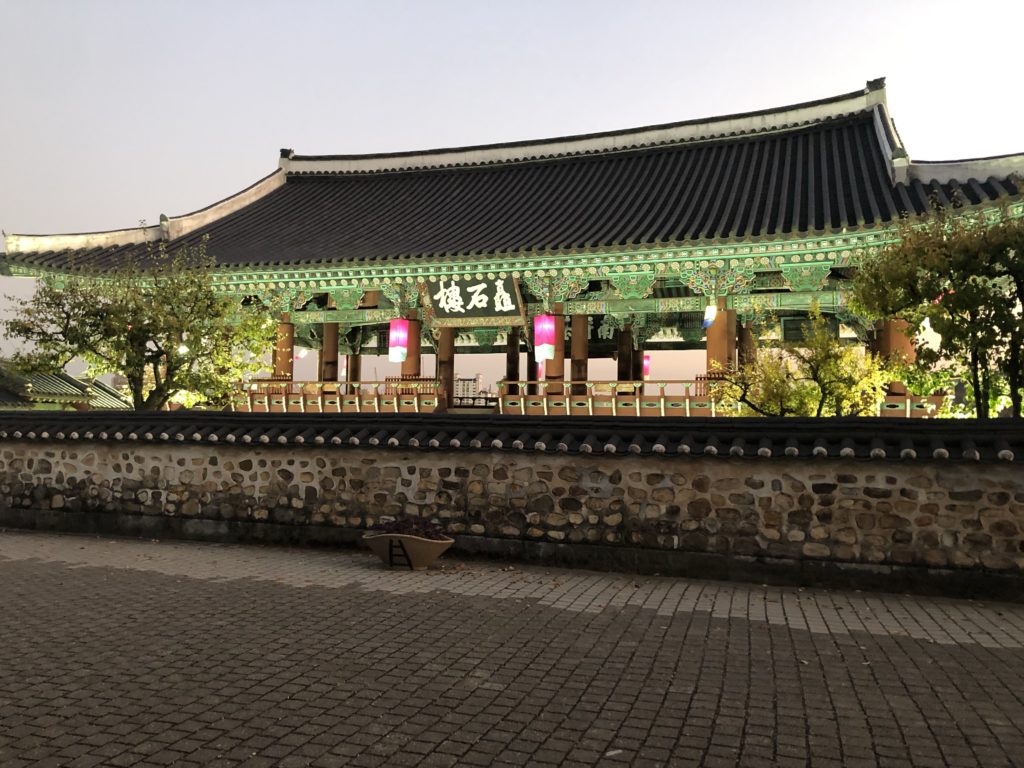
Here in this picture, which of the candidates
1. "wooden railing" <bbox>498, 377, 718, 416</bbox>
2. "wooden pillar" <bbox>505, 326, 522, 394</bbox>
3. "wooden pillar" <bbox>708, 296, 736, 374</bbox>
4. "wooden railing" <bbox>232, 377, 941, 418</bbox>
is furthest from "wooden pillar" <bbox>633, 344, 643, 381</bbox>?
"wooden pillar" <bbox>708, 296, 736, 374</bbox>

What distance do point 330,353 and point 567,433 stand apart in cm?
1248

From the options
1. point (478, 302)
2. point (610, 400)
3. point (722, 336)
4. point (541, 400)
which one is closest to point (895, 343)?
point (722, 336)

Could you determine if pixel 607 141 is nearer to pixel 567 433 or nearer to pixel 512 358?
pixel 512 358

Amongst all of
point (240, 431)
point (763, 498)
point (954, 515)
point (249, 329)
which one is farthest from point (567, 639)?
point (249, 329)

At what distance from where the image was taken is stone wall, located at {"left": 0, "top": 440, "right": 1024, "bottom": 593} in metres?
8.16

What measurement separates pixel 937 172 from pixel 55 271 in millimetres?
21935

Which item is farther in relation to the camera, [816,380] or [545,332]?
[545,332]

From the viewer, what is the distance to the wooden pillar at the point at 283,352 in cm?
1956

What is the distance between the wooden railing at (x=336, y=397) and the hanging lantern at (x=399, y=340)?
2.24 feet

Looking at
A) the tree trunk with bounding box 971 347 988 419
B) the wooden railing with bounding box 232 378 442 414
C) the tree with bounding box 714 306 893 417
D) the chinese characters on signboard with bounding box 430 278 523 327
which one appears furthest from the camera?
the wooden railing with bounding box 232 378 442 414

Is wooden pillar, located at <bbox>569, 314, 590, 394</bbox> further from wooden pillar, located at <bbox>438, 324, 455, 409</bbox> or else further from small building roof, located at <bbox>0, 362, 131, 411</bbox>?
small building roof, located at <bbox>0, 362, 131, 411</bbox>

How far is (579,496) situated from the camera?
31.4ft

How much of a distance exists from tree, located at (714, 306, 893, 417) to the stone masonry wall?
3.84 m

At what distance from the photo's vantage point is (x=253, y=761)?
378 centimetres
